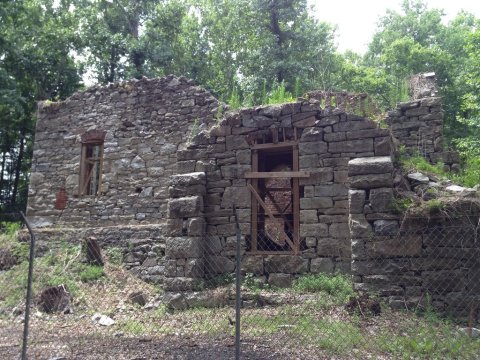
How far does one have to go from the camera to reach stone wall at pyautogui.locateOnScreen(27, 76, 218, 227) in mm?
11758

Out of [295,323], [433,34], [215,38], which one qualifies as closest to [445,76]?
[433,34]

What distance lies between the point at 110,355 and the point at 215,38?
872 inches

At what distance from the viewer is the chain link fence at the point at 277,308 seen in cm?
529

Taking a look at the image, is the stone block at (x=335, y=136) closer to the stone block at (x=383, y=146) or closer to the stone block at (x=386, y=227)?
the stone block at (x=383, y=146)

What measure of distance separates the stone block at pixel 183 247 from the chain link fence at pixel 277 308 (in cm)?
5

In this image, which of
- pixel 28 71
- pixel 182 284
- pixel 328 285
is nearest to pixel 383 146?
pixel 328 285

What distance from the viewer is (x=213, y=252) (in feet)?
26.3

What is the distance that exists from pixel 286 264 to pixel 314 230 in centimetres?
71

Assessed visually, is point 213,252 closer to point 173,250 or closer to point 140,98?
point 173,250

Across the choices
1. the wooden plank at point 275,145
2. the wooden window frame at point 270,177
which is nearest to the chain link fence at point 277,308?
the wooden window frame at point 270,177

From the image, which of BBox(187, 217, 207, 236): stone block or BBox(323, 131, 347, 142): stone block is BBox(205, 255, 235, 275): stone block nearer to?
BBox(187, 217, 207, 236): stone block

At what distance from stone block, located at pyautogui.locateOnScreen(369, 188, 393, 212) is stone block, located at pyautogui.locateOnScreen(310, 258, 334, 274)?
123cm

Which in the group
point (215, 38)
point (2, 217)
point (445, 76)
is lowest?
point (2, 217)

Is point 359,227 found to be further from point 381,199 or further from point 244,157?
point 244,157
